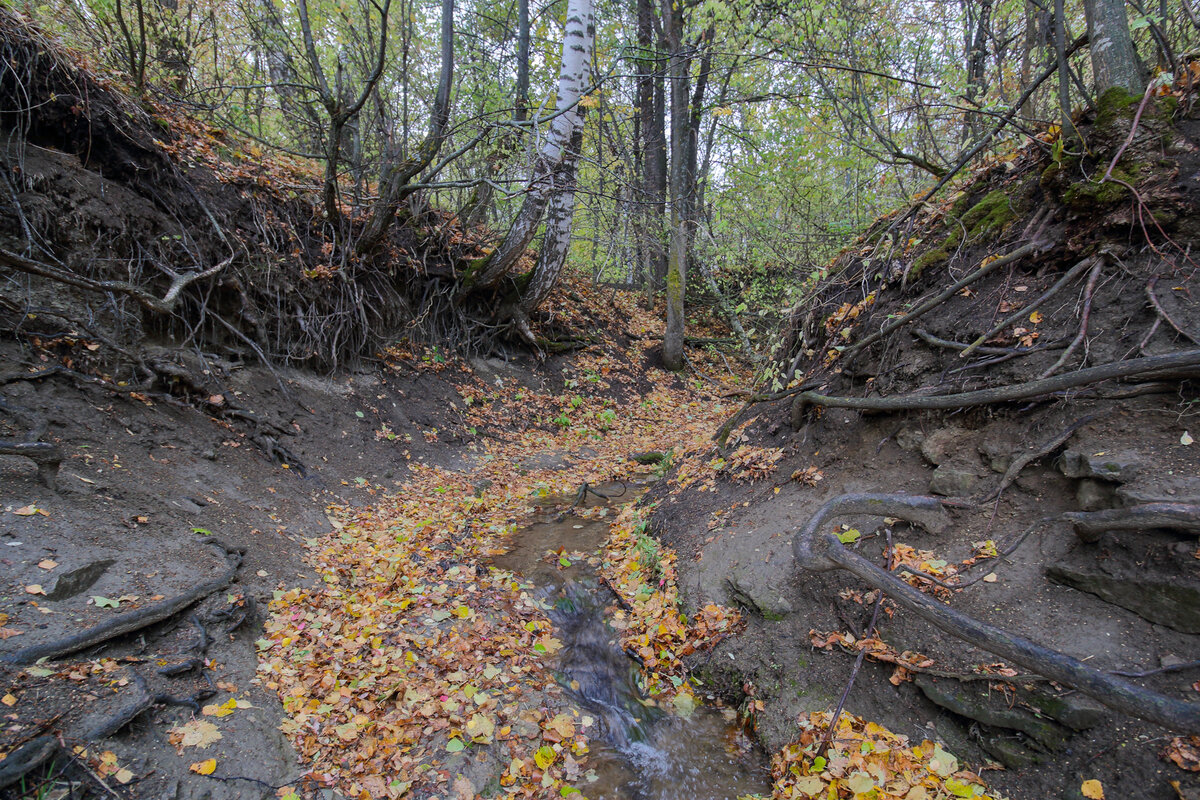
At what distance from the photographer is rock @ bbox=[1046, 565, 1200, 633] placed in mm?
2488

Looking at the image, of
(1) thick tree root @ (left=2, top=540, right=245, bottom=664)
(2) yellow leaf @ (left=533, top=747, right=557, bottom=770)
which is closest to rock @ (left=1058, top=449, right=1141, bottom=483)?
(2) yellow leaf @ (left=533, top=747, right=557, bottom=770)

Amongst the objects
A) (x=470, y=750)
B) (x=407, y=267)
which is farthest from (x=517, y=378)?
(x=470, y=750)

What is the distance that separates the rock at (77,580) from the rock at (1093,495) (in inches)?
240

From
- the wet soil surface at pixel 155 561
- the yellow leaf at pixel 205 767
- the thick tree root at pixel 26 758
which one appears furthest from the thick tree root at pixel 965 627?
the thick tree root at pixel 26 758

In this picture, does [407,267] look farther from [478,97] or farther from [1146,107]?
[1146,107]

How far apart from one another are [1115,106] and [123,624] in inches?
291

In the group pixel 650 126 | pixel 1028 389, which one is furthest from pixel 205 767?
pixel 650 126

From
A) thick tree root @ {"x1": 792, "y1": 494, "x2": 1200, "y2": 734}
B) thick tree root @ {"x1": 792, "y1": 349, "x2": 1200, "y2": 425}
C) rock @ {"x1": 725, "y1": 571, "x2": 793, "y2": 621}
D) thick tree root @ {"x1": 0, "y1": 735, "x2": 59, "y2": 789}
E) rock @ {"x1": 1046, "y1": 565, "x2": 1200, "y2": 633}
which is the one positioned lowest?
thick tree root @ {"x1": 0, "y1": 735, "x2": 59, "y2": 789}

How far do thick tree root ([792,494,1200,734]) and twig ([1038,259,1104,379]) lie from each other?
3.97ft

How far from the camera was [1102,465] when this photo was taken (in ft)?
9.82

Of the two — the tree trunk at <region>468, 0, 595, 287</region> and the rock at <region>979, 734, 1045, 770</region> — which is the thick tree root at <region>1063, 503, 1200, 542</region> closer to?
the rock at <region>979, 734, 1045, 770</region>

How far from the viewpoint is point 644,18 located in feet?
43.0

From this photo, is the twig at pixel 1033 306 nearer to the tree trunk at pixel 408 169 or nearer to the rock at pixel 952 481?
the rock at pixel 952 481

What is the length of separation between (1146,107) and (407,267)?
9167 mm
